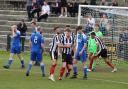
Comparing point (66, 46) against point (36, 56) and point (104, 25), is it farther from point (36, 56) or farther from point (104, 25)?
point (104, 25)

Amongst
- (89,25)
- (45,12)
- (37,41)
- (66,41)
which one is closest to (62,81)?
(66,41)

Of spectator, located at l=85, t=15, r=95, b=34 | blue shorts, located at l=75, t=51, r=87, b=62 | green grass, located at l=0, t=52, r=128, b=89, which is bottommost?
green grass, located at l=0, t=52, r=128, b=89

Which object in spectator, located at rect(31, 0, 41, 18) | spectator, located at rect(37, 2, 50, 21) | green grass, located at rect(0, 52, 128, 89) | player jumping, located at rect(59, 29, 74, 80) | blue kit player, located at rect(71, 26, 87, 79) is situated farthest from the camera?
spectator, located at rect(31, 0, 41, 18)

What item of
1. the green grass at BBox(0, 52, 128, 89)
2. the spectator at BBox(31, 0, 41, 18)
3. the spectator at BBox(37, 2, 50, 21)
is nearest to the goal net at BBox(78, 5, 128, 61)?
the green grass at BBox(0, 52, 128, 89)

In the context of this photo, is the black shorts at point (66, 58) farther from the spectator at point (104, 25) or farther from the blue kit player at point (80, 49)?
the spectator at point (104, 25)

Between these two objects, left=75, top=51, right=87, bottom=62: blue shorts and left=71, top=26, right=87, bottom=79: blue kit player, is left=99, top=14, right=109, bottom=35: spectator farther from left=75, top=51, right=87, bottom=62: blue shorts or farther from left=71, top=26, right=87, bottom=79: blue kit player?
left=75, top=51, right=87, bottom=62: blue shorts

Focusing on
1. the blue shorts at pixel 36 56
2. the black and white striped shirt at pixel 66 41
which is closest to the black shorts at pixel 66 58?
the black and white striped shirt at pixel 66 41

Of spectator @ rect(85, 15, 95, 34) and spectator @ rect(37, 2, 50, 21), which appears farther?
spectator @ rect(37, 2, 50, 21)

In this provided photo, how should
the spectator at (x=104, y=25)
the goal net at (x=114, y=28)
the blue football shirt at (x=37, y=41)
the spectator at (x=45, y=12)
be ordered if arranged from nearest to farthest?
the blue football shirt at (x=37, y=41), the spectator at (x=104, y=25), the goal net at (x=114, y=28), the spectator at (x=45, y=12)

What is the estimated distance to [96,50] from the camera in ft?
85.7

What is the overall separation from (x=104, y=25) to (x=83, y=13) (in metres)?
2.48

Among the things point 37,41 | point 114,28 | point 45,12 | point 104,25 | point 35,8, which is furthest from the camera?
point 35,8

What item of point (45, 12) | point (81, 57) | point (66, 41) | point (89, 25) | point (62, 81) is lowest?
point (62, 81)

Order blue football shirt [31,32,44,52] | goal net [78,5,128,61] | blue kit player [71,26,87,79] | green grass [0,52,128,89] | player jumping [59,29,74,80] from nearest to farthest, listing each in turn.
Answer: green grass [0,52,128,89] → player jumping [59,29,74,80] → blue football shirt [31,32,44,52] → blue kit player [71,26,87,79] → goal net [78,5,128,61]
